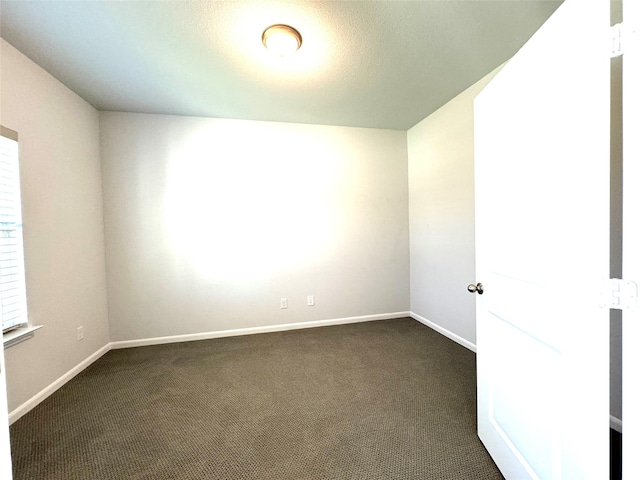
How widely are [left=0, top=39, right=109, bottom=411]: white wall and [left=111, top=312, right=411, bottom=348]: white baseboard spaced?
349 millimetres

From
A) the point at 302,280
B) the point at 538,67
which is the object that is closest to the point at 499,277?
the point at 538,67

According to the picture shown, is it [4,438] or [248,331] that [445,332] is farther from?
[4,438]

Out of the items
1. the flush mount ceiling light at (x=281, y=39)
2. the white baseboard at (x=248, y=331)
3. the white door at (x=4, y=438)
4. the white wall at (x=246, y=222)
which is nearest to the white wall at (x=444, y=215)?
the white wall at (x=246, y=222)

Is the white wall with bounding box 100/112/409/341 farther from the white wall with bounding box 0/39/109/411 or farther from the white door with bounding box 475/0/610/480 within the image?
the white door with bounding box 475/0/610/480

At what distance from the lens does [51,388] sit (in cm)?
202

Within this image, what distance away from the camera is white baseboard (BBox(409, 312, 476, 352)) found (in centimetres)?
262

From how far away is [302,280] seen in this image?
10.8ft

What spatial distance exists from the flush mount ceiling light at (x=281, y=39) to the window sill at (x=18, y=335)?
2.54 m

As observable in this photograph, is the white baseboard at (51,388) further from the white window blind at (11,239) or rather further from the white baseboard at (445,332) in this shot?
the white baseboard at (445,332)

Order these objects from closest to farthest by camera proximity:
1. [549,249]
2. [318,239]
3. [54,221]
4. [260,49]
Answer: [549,249]
[260,49]
[54,221]
[318,239]

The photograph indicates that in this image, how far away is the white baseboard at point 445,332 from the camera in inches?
103

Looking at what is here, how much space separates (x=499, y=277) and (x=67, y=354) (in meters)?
3.27

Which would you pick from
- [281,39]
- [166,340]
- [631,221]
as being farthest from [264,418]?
[281,39]

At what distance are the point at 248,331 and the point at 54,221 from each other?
208 cm
